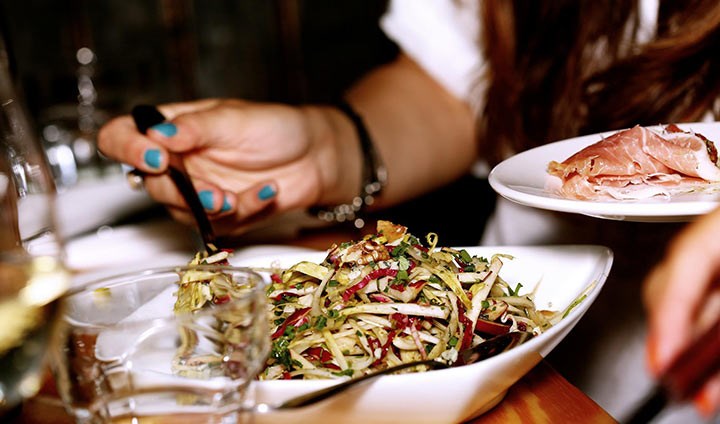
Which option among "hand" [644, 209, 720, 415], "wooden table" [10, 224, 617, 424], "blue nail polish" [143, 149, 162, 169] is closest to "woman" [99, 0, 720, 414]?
"blue nail polish" [143, 149, 162, 169]

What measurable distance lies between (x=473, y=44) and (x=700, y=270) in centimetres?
168

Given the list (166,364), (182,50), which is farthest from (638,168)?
(182,50)

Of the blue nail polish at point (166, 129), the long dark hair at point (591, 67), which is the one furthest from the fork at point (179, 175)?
the long dark hair at point (591, 67)

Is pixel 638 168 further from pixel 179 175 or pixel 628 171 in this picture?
pixel 179 175

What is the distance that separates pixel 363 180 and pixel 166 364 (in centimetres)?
132

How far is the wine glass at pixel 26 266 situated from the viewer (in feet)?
1.83

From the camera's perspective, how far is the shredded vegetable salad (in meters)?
0.71

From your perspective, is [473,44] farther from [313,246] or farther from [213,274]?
[213,274]

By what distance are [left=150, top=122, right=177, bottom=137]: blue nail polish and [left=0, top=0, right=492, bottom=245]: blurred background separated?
2532 millimetres

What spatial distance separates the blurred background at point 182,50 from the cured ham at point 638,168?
3300mm

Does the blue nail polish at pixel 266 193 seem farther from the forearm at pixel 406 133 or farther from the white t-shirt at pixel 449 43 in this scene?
the white t-shirt at pixel 449 43

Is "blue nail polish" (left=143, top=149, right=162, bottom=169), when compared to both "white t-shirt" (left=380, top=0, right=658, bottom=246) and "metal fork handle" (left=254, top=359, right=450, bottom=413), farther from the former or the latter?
"white t-shirt" (left=380, top=0, right=658, bottom=246)

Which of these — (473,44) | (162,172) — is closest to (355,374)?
(162,172)

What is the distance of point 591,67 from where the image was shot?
1.61 m
